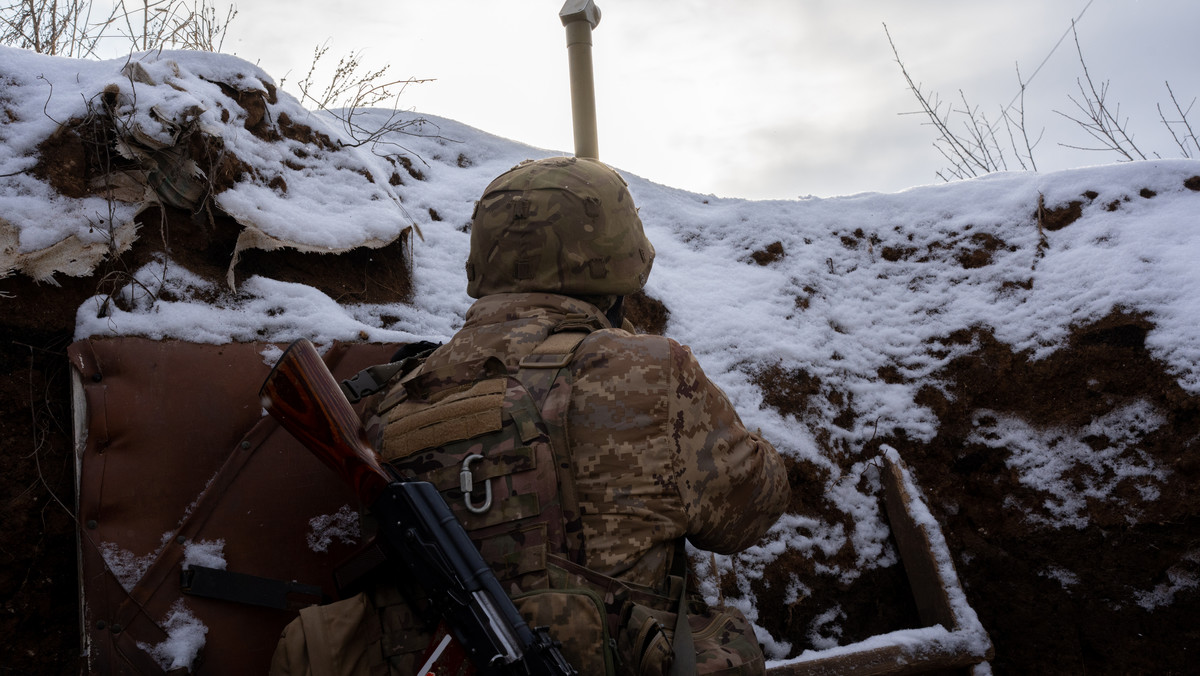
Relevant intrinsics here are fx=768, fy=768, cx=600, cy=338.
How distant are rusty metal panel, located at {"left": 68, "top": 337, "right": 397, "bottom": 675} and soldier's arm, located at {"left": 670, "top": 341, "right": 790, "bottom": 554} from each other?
1.15 meters

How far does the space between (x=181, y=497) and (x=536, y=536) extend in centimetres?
115

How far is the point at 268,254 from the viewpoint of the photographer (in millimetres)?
3082

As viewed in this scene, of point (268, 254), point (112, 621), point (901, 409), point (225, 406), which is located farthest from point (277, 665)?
point (901, 409)

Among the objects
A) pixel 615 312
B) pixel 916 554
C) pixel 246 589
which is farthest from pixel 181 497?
pixel 916 554

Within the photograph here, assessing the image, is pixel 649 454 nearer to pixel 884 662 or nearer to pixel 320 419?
pixel 320 419

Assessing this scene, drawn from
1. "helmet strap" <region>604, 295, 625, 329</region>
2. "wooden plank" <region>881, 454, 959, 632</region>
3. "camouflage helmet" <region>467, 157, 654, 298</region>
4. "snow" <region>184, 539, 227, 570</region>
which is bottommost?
"wooden plank" <region>881, 454, 959, 632</region>

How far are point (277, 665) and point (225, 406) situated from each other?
2.93ft

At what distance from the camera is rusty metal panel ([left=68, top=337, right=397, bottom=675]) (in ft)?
7.04

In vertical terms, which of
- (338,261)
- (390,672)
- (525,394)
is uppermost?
(338,261)

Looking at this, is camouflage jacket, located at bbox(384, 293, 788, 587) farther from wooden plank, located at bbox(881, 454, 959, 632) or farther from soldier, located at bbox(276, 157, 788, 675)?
wooden plank, located at bbox(881, 454, 959, 632)

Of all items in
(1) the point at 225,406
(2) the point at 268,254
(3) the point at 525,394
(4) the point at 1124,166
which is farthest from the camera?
(4) the point at 1124,166

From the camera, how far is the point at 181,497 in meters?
2.30

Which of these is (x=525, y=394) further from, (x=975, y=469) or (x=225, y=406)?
(x=975, y=469)

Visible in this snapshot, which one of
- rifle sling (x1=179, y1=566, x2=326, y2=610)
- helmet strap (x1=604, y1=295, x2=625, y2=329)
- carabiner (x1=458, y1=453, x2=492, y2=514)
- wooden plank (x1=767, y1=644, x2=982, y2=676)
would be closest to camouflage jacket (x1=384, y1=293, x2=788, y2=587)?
carabiner (x1=458, y1=453, x2=492, y2=514)
